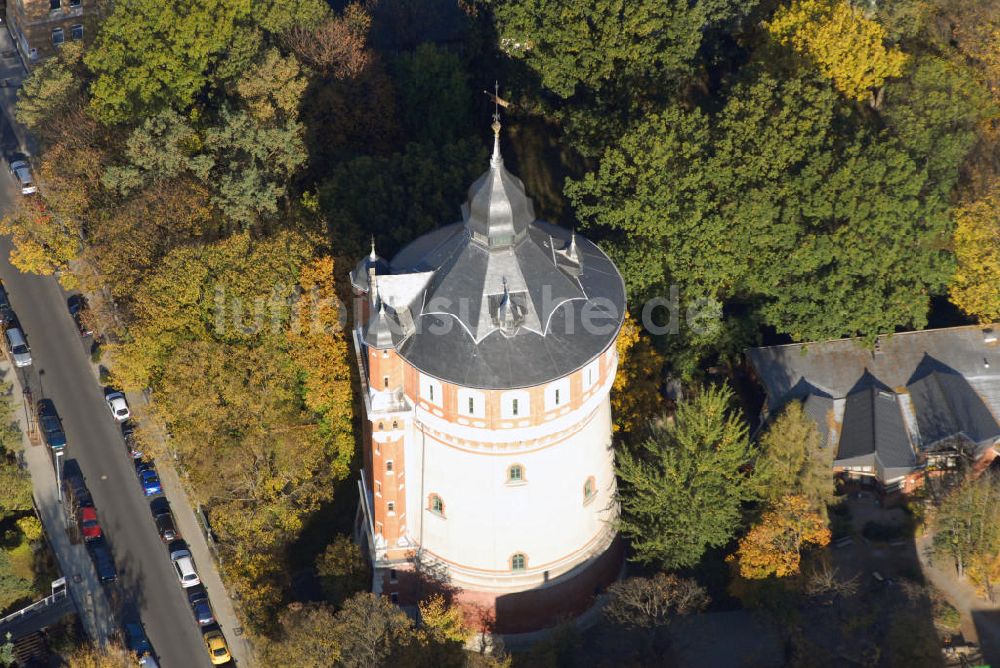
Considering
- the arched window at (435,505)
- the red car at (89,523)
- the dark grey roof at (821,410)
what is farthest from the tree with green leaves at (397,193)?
the dark grey roof at (821,410)

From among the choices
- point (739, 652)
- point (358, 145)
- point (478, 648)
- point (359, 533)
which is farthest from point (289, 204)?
point (739, 652)

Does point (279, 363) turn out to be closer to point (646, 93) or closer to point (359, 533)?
point (359, 533)

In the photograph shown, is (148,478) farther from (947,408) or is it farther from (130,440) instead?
(947,408)

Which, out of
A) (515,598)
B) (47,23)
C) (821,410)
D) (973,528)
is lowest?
(515,598)

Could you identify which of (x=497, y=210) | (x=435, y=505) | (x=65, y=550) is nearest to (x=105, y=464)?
(x=65, y=550)

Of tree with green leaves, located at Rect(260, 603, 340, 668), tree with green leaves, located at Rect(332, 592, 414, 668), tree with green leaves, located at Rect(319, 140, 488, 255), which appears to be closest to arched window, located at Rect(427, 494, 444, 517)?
tree with green leaves, located at Rect(332, 592, 414, 668)

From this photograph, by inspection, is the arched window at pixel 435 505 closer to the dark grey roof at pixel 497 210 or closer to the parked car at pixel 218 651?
the dark grey roof at pixel 497 210
